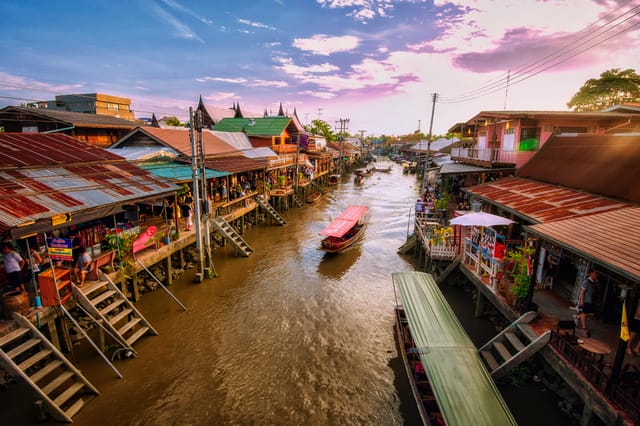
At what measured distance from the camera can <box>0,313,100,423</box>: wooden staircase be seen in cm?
771

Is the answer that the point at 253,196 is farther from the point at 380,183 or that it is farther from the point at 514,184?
the point at 380,183

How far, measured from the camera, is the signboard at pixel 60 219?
995cm

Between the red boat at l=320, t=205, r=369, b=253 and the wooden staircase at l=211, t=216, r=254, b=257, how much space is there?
5056mm

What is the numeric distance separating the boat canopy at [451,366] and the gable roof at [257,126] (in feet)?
115

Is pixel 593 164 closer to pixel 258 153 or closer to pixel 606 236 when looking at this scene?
pixel 606 236

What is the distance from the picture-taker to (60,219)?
10.2 meters

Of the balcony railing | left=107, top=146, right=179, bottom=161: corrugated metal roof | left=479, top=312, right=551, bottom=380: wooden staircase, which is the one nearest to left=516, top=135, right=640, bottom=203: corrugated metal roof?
→ the balcony railing

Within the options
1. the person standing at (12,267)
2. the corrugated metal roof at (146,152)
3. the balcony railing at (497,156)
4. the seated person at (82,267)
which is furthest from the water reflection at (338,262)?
the corrugated metal roof at (146,152)

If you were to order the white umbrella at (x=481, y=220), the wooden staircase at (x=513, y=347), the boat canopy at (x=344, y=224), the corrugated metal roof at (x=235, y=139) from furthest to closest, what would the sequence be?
Answer: 1. the corrugated metal roof at (x=235, y=139)
2. the boat canopy at (x=344, y=224)
3. the white umbrella at (x=481, y=220)
4. the wooden staircase at (x=513, y=347)

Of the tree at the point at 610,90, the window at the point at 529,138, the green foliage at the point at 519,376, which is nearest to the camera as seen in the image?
the green foliage at the point at 519,376

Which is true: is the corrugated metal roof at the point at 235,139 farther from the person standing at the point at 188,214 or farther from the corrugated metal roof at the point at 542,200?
the corrugated metal roof at the point at 542,200

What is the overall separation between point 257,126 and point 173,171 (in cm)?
2494

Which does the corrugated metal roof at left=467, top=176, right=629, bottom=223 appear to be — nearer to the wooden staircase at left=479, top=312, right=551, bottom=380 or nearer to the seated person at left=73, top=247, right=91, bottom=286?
the wooden staircase at left=479, top=312, right=551, bottom=380

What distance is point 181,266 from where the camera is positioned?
58.2ft
